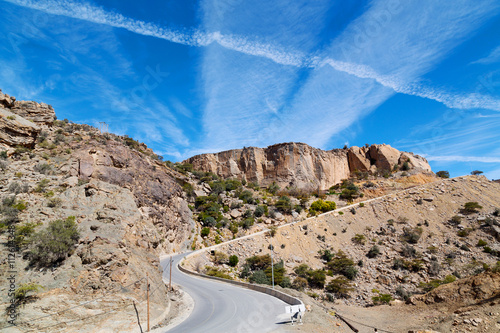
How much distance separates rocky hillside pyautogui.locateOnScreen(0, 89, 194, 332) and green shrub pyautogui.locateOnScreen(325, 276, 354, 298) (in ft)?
58.4

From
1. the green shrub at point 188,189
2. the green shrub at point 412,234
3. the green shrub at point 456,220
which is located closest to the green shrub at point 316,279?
the green shrub at point 412,234

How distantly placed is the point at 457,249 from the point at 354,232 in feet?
40.3

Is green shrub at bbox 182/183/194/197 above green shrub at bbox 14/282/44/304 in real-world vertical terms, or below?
above

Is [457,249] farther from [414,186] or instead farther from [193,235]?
[193,235]

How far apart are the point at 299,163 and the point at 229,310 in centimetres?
5471

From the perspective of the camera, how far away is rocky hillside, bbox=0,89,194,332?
1053 cm

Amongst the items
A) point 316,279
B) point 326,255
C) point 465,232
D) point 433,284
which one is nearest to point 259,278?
point 316,279

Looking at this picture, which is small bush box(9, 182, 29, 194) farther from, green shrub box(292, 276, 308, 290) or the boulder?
green shrub box(292, 276, 308, 290)

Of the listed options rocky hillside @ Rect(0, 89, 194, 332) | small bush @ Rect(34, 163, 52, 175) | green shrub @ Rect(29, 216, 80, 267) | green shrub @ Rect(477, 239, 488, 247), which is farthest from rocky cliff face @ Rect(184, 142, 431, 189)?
green shrub @ Rect(29, 216, 80, 267)

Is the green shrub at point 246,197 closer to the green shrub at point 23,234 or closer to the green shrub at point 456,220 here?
the green shrub at point 456,220

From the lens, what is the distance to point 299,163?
66.1 m

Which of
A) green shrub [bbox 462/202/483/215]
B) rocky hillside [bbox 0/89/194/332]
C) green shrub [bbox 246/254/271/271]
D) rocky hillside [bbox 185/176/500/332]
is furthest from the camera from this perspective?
green shrub [bbox 462/202/483/215]

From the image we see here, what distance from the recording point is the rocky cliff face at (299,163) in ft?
213

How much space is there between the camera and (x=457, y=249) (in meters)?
31.9
